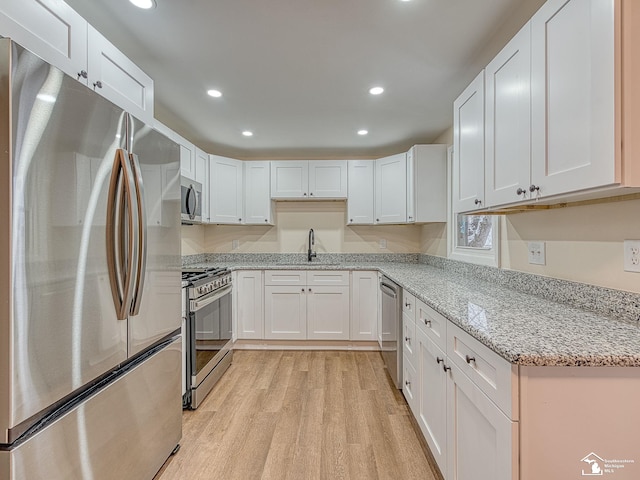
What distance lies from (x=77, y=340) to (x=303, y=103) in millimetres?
2256

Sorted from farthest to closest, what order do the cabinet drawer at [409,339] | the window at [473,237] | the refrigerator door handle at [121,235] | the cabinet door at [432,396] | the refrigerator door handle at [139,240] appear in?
1. the window at [473,237]
2. the cabinet drawer at [409,339]
3. the cabinet door at [432,396]
4. the refrigerator door handle at [139,240]
5. the refrigerator door handle at [121,235]

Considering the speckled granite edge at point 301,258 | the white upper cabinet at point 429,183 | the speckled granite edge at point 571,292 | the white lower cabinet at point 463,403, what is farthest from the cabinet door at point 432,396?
the speckled granite edge at point 301,258

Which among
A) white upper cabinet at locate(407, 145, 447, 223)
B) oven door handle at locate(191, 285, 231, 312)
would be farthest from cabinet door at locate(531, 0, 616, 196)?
oven door handle at locate(191, 285, 231, 312)

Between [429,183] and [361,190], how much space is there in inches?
32.9

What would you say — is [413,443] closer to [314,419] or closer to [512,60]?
[314,419]

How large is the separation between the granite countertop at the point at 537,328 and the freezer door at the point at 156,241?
1.39m

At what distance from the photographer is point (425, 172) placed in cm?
330

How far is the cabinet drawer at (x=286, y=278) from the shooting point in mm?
3518

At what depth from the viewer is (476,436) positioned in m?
1.13

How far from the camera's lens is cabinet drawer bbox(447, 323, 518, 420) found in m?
0.90

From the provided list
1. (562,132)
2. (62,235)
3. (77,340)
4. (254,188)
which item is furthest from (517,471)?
(254,188)

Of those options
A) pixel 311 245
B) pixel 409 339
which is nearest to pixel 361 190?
pixel 311 245

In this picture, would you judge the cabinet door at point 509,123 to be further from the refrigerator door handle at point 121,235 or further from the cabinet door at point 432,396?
the refrigerator door handle at point 121,235

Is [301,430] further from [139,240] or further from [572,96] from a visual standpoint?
[572,96]
